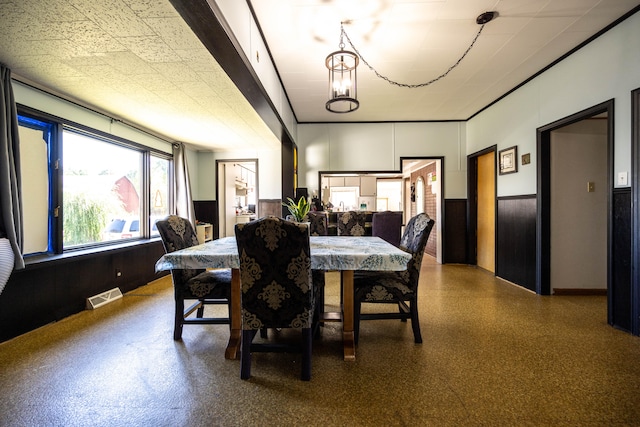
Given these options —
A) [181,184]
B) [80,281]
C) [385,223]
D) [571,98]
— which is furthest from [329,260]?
[181,184]

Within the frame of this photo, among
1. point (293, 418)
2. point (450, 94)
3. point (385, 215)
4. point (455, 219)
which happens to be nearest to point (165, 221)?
point (293, 418)

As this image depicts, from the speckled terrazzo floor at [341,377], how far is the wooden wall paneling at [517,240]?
3.66ft

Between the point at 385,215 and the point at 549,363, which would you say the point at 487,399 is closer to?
the point at 549,363

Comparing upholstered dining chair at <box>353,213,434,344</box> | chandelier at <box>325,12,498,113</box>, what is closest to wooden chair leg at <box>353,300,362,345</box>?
upholstered dining chair at <box>353,213,434,344</box>

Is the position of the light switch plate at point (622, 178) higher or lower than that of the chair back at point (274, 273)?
higher

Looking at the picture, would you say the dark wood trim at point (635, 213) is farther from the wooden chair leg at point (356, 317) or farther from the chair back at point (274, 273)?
the chair back at point (274, 273)

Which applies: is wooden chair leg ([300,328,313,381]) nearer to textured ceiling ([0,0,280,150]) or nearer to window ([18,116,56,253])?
textured ceiling ([0,0,280,150])

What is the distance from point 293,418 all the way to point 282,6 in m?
3.04

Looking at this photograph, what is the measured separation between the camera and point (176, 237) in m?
2.49

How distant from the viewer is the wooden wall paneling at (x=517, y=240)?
12.8 feet

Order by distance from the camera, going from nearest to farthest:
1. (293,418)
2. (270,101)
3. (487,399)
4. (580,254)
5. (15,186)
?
(293,418)
(487,399)
(15,186)
(270,101)
(580,254)

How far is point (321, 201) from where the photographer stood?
588 centimetres

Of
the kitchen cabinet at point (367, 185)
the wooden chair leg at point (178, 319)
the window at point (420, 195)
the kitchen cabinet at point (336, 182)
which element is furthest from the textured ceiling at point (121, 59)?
the window at point (420, 195)

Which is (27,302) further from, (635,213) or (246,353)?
(635,213)
